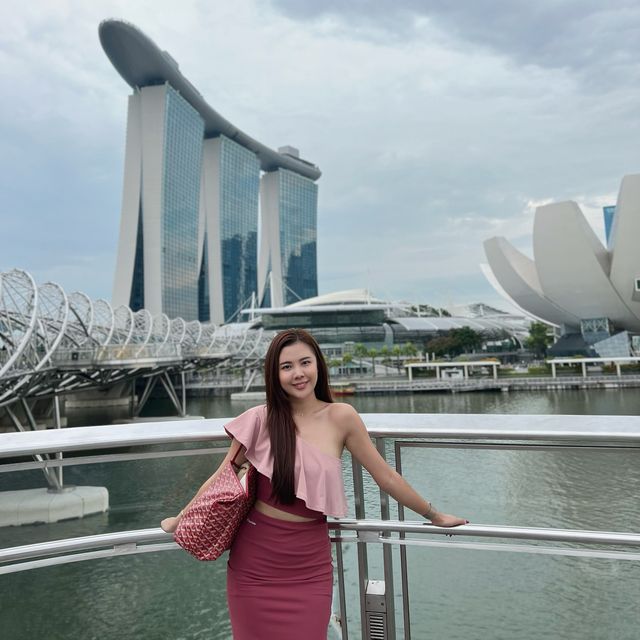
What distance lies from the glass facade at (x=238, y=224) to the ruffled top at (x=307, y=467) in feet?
230

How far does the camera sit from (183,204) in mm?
59625

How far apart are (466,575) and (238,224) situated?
7327 centimetres

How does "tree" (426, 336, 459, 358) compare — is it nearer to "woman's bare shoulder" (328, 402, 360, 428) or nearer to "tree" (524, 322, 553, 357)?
"tree" (524, 322, 553, 357)

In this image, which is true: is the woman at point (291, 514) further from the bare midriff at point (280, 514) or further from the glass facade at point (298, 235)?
the glass facade at point (298, 235)

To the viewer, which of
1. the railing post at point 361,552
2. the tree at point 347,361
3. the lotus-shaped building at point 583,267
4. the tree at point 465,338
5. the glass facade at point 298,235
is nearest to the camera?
the railing post at point 361,552

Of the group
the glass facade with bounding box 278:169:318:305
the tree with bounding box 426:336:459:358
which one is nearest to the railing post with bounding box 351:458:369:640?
the tree with bounding box 426:336:459:358

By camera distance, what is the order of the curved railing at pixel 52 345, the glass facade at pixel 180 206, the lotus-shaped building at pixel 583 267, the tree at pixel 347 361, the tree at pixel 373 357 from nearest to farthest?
the curved railing at pixel 52 345
the lotus-shaped building at pixel 583 267
the tree at pixel 347 361
the tree at pixel 373 357
the glass facade at pixel 180 206

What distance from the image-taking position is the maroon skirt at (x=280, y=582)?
1.16 m

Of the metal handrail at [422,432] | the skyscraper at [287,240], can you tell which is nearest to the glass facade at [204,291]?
the skyscraper at [287,240]

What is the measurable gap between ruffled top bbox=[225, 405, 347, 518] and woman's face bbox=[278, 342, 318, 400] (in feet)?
0.35

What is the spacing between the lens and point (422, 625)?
157 centimetres

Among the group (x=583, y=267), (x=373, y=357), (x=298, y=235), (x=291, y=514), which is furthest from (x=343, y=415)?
(x=298, y=235)

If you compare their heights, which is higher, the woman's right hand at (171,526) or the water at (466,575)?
the woman's right hand at (171,526)

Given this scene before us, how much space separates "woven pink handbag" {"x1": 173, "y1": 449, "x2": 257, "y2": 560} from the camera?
3.79 ft
